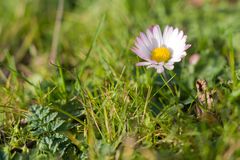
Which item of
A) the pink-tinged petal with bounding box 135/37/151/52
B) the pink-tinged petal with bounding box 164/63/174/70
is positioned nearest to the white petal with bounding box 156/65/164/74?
the pink-tinged petal with bounding box 164/63/174/70

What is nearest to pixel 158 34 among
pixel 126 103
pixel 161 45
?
pixel 161 45

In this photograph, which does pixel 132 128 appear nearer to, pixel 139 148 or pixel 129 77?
pixel 139 148

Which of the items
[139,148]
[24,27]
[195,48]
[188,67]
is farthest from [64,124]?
[24,27]

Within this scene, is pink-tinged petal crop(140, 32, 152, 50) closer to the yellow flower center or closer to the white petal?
the yellow flower center

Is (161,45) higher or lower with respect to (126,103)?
higher

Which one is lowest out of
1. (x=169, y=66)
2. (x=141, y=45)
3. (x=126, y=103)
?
(x=126, y=103)

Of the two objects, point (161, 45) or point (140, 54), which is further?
point (161, 45)

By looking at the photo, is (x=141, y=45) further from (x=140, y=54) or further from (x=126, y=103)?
(x=126, y=103)
